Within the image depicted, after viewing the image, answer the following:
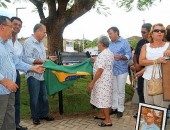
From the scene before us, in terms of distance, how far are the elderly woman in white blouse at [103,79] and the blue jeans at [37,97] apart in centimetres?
106

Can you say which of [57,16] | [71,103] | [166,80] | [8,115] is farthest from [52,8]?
[166,80]

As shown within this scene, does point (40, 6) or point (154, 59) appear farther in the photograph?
point (40, 6)

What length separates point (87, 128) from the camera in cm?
633

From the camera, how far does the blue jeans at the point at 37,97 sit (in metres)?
6.27

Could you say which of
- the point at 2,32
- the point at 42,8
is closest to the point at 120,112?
the point at 2,32

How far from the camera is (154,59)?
4980mm

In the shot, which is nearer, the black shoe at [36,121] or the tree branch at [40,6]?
the black shoe at [36,121]

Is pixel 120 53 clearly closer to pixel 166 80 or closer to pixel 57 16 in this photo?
pixel 166 80

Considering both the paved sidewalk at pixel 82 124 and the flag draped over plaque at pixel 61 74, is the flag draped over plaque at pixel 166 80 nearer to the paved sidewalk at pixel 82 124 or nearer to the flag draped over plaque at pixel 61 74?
the paved sidewalk at pixel 82 124

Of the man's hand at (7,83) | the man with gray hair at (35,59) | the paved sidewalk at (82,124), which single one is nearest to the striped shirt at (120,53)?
the paved sidewalk at (82,124)

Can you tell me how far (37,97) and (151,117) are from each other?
99.5 inches

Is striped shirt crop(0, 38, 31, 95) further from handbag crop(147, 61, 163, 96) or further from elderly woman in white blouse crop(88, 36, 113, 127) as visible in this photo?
handbag crop(147, 61, 163, 96)

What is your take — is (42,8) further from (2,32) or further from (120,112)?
(2,32)

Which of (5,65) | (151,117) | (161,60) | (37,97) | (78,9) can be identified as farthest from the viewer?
(78,9)
